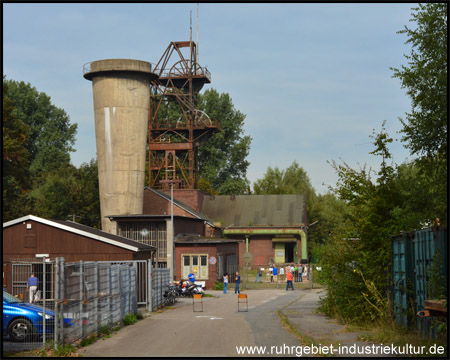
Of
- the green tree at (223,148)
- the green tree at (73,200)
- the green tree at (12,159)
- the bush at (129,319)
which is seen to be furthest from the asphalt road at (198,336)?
the green tree at (223,148)

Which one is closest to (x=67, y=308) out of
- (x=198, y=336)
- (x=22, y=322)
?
(x=22, y=322)

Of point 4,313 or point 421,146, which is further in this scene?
point 421,146

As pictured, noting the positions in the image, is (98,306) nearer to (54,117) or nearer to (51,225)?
(51,225)

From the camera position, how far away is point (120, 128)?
2240 inches

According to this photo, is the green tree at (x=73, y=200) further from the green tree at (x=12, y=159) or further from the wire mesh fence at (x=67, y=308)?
the wire mesh fence at (x=67, y=308)

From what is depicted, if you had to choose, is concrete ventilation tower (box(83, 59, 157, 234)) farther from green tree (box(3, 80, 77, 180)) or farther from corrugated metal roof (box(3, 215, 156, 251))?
green tree (box(3, 80, 77, 180))

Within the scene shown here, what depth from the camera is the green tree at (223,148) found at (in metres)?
101

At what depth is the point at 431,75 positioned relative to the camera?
2394 cm

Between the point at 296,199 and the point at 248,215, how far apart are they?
624cm

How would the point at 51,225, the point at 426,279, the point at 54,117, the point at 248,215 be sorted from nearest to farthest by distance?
the point at 426,279 → the point at 51,225 → the point at 248,215 → the point at 54,117

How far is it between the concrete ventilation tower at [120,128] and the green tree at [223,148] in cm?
4203

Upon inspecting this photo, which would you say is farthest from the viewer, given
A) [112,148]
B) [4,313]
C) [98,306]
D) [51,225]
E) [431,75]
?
[112,148]

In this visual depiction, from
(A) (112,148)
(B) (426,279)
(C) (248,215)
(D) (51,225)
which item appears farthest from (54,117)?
(B) (426,279)

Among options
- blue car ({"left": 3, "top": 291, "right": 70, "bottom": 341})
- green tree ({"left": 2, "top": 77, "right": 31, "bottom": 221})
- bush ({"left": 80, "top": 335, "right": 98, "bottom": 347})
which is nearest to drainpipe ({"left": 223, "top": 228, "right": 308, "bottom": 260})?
green tree ({"left": 2, "top": 77, "right": 31, "bottom": 221})
